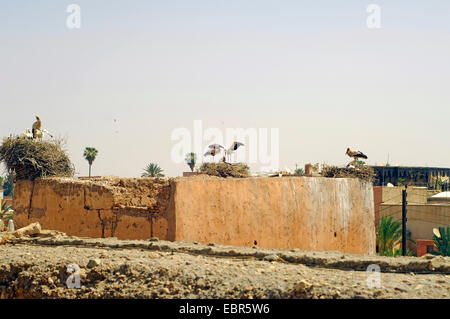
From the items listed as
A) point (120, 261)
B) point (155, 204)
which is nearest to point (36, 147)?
point (155, 204)

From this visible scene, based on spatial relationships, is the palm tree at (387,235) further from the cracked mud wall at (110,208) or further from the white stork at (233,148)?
the cracked mud wall at (110,208)

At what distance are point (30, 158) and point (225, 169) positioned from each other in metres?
4.55

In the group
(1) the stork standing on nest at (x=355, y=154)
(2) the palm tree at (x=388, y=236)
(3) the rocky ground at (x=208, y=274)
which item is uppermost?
(1) the stork standing on nest at (x=355, y=154)

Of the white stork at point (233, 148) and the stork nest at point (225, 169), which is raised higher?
the white stork at point (233, 148)

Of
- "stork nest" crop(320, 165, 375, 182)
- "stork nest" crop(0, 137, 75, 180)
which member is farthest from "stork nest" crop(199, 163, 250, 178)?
"stork nest" crop(0, 137, 75, 180)

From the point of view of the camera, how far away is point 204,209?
8492 mm

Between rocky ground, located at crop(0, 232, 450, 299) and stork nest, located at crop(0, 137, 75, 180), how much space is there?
2777 millimetres

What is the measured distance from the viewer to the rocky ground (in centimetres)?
490

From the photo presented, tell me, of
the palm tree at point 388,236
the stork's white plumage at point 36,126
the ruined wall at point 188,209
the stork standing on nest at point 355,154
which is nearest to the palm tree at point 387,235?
the palm tree at point 388,236

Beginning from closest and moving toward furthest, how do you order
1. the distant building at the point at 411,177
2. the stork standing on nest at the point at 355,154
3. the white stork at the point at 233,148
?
the white stork at the point at 233,148, the stork standing on nest at the point at 355,154, the distant building at the point at 411,177

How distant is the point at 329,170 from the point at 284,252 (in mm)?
8656

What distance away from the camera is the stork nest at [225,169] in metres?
12.2

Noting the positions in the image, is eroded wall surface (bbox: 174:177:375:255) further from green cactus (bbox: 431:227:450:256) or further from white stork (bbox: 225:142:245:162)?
green cactus (bbox: 431:227:450:256)

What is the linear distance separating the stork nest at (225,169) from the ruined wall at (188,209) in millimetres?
1849
